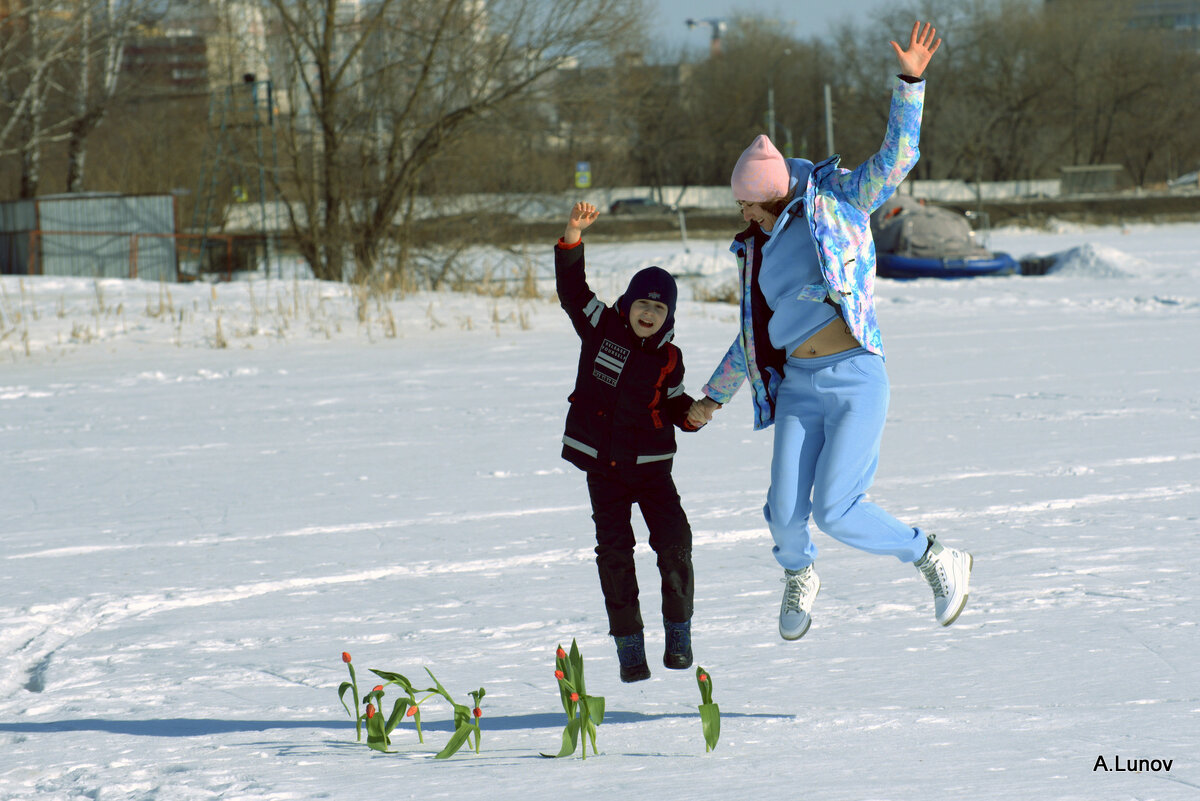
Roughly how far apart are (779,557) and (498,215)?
1857 centimetres

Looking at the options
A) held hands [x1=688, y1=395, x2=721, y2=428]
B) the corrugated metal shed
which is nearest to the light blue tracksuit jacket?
held hands [x1=688, y1=395, x2=721, y2=428]

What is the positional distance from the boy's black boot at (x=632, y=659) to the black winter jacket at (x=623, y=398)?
559 millimetres

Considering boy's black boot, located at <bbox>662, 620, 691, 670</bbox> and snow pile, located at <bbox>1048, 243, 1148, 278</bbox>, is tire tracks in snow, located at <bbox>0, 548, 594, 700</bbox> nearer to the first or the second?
boy's black boot, located at <bbox>662, 620, 691, 670</bbox>

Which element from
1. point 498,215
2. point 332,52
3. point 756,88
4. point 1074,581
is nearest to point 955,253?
point 498,215

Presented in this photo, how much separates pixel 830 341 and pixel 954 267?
22551 millimetres

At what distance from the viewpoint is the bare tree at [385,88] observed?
20969 mm

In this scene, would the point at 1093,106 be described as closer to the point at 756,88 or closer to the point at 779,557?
the point at 756,88

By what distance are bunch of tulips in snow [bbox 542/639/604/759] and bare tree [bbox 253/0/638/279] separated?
17.7 metres

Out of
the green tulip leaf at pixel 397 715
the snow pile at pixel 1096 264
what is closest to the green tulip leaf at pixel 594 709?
the green tulip leaf at pixel 397 715

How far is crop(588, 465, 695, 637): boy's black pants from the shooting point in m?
3.90

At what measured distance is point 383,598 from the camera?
5520 mm

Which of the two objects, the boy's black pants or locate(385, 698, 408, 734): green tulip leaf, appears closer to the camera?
locate(385, 698, 408, 734): green tulip leaf

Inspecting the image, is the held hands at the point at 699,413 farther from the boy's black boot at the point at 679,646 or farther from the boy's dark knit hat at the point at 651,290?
the boy's black boot at the point at 679,646

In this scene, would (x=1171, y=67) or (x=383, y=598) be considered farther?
(x=1171, y=67)
